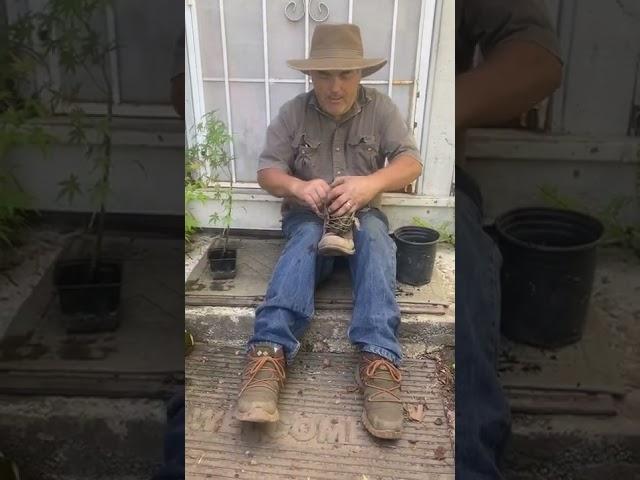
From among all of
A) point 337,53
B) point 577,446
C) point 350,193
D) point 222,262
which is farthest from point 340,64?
point 577,446

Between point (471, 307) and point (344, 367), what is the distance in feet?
0.44

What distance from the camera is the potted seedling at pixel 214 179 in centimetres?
64

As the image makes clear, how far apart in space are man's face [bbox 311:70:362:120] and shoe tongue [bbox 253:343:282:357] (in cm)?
22

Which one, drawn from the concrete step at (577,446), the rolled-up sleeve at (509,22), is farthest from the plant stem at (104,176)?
the concrete step at (577,446)

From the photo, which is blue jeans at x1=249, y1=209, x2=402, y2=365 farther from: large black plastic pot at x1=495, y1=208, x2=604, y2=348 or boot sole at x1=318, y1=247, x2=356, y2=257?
large black plastic pot at x1=495, y1=208, x2=604, y2=348

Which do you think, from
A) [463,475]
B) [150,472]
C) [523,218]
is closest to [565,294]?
[523,218]

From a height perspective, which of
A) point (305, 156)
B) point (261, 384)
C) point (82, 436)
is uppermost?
point (305, 156)

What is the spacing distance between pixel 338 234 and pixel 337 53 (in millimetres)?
155

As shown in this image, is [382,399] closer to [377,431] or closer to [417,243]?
[377,431]

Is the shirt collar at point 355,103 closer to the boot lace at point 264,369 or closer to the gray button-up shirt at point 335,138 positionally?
the gray button-up shirt at point 335,138

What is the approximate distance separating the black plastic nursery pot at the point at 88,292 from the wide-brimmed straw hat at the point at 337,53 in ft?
0.91

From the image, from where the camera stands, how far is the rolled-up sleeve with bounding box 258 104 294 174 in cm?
63

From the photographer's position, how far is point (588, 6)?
610 mm

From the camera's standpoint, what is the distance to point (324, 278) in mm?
645
